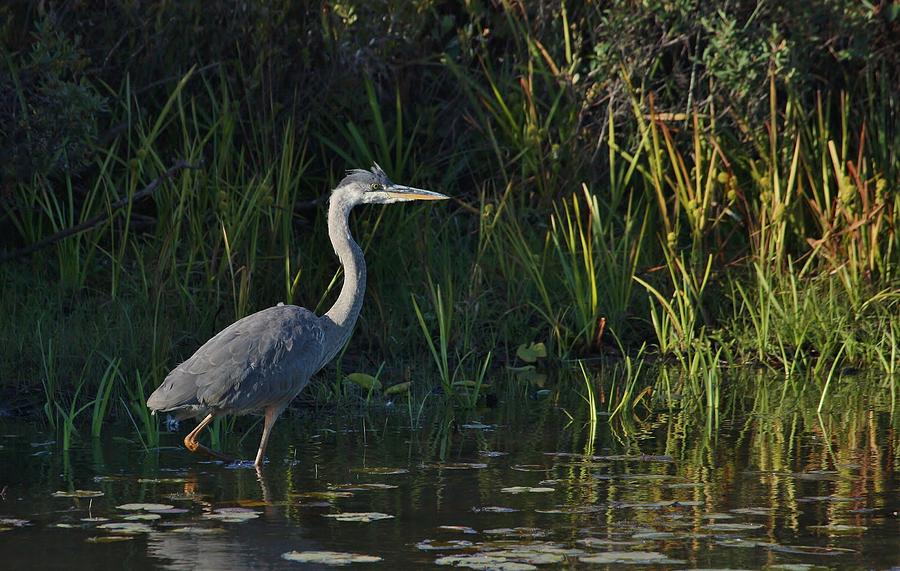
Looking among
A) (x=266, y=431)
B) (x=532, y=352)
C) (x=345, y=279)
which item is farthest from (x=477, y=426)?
(x=532, y=352)

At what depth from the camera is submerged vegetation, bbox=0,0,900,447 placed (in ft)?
24.0

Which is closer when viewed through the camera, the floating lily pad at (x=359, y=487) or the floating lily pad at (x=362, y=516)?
the floating lily pad at (x=362, y=516)

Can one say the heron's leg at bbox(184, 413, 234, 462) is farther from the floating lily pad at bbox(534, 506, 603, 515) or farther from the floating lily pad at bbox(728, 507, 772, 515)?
the floating lily pad at bbox(728, 507, 772, 515)

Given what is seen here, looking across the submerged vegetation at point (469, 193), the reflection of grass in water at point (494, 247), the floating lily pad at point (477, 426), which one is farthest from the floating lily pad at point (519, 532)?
the reflection of grass in water at point (494, 247)

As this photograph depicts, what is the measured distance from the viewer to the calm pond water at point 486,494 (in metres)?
4.32

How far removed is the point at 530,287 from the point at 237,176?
1.93 metres

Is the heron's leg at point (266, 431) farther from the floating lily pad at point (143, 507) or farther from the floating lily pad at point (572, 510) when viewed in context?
the floating lily pad at point (572, 510)

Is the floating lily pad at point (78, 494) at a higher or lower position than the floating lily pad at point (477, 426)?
lower

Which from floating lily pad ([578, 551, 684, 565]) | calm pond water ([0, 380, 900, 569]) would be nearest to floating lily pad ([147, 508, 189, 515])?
calm pond water ([0, 380, 900, 569])

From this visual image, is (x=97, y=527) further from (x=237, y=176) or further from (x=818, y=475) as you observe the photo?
(x=237, y=176)

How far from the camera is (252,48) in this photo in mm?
8664

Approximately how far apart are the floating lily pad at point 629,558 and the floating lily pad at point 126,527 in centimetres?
150

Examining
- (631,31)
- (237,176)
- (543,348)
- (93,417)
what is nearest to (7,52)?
(237,176)

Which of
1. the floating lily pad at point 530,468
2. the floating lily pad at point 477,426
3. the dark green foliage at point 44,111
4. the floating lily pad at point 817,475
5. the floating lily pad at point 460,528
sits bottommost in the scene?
the floating lily pad at point 460,528
